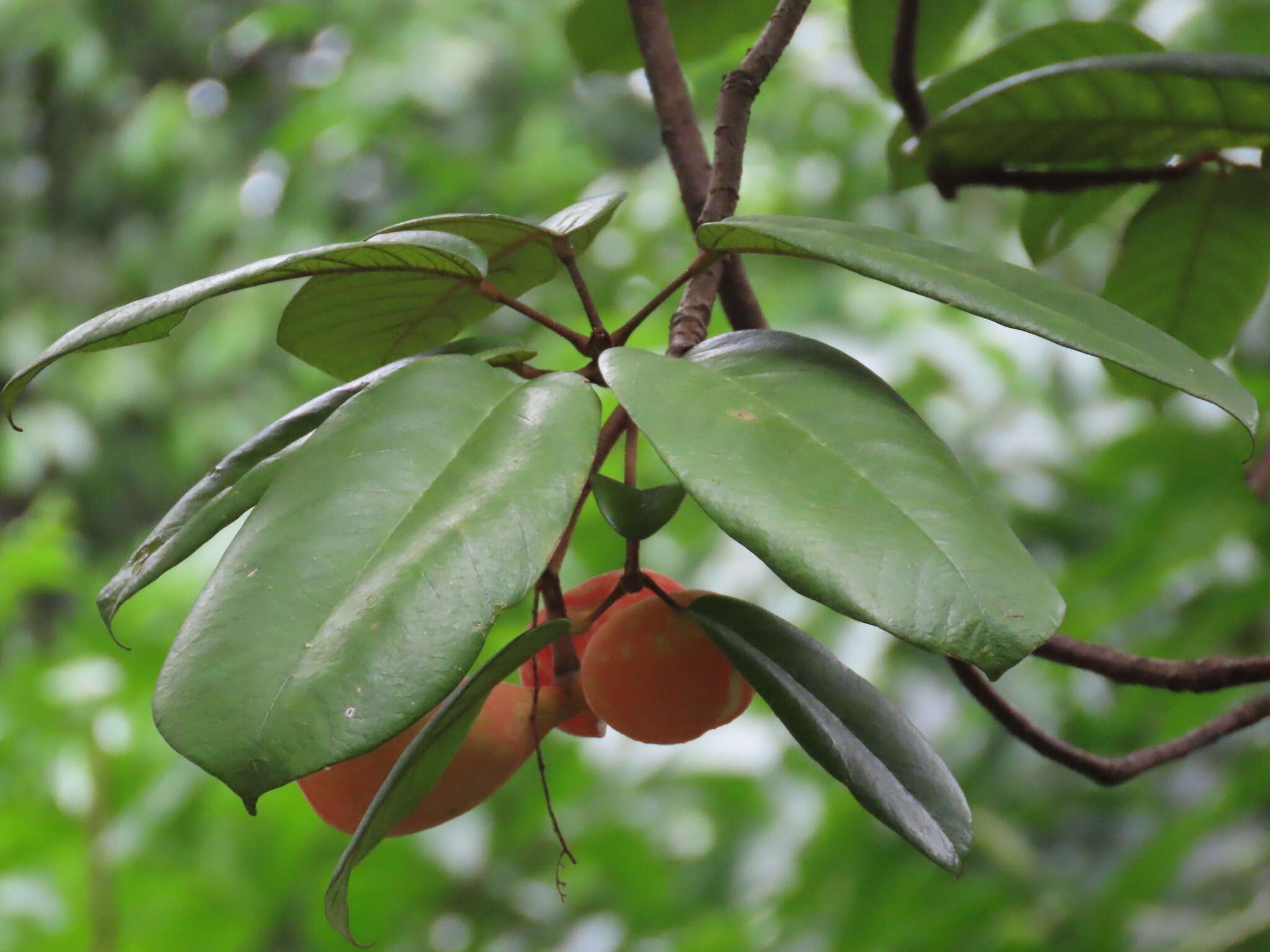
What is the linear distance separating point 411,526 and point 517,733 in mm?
115

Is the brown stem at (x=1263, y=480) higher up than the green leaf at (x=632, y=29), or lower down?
lower down

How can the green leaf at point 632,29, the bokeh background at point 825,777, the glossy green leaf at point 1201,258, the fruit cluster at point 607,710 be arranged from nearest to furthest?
the fruit cluster at point 607,710 < the glossy green leaf at point 1201,258 < the green leaf at point 632,29 < the bokeh background at point 825,777

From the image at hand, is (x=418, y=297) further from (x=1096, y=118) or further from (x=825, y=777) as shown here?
(x=825, y=777)

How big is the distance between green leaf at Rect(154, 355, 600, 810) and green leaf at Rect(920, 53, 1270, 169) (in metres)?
0.26

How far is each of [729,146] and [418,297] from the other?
123 millimetres

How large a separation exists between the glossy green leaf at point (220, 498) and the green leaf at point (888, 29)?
15.4 inches

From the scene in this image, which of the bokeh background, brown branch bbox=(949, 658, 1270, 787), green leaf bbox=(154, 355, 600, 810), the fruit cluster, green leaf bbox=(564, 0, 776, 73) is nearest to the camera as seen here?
green leaf bbox=(154, 355, 600, 810)

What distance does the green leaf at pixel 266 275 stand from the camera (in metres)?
0.32

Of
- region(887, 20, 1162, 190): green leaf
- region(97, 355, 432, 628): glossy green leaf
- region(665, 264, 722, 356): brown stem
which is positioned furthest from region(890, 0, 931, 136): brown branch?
region(97, 355, 432, 628): glossy green leaf

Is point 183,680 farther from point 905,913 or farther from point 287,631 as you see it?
point 905,913

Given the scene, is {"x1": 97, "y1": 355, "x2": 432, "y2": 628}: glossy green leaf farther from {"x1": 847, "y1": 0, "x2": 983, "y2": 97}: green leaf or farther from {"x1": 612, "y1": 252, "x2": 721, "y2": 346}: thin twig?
{"x1": 847, "y1": 0, "x2": 983, "y2": 97}: green leaf

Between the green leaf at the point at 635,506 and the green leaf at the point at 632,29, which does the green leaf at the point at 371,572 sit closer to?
the green leaf at the point at 635,506

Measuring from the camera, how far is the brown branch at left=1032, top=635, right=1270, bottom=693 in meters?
0.43

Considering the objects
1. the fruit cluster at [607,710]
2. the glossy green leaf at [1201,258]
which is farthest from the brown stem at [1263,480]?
the fruit cluster at [607,710]
